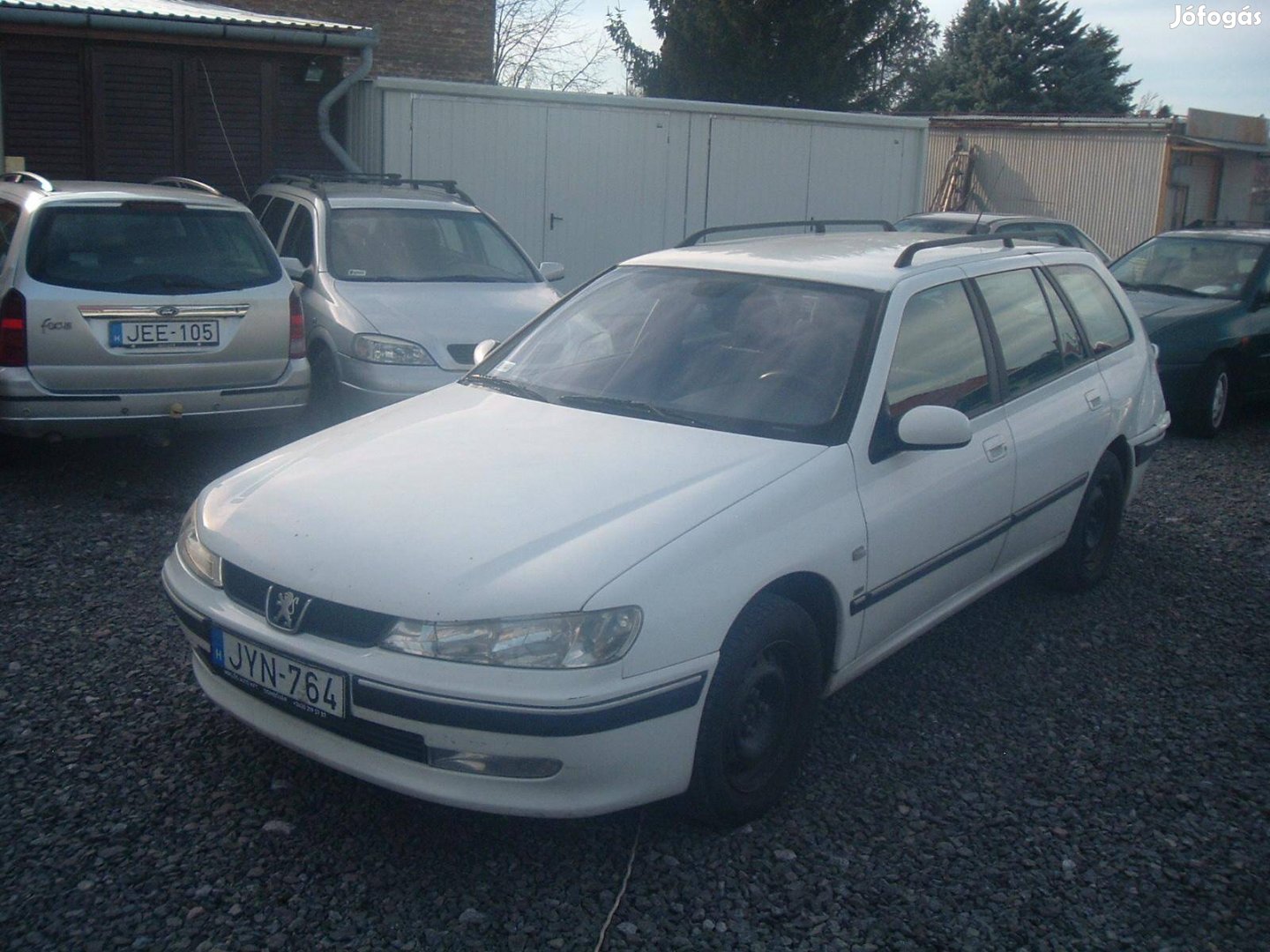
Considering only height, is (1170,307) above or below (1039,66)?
below

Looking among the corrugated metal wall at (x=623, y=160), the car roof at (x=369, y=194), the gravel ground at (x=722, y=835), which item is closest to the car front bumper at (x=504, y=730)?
the gravel ground at (x=722, y=835)

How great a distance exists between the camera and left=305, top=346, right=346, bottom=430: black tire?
7.74 meters

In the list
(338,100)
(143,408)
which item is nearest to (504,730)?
(143,408)

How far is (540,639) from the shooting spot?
3070 mm

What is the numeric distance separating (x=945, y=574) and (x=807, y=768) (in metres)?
0.87

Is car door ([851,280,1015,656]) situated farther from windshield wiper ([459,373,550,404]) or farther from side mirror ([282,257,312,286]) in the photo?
side mirror ([282,257,312,286])

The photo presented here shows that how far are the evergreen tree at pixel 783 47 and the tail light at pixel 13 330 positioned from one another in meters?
20.5

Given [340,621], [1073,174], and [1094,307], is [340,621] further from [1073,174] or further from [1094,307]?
[1073,174]

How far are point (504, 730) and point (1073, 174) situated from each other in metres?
26.4

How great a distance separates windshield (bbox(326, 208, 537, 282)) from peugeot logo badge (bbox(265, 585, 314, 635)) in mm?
5130

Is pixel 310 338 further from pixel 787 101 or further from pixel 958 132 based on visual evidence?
pixel 958 132

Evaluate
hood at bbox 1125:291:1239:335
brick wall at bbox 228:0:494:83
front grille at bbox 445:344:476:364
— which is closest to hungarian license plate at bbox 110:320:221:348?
front grille at bbox 445:344:476:364

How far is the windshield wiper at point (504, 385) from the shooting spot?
4.46 metres

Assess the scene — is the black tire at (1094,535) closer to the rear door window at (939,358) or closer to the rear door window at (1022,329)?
the rear door window at (1022,329)
